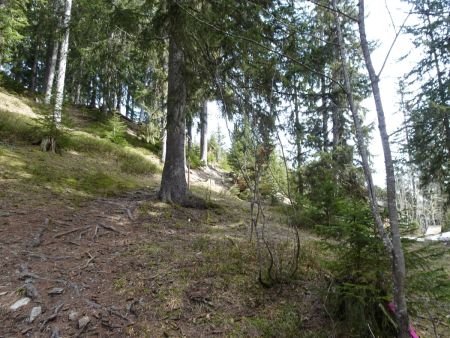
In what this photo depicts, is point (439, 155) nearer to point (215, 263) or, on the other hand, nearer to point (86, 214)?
point (215, 263)

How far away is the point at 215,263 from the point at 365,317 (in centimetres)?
240

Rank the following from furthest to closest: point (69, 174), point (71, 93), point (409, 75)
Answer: point (71, 93)
point (409, 75)
point (69, 174)

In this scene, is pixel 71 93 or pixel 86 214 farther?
pixel 71 93

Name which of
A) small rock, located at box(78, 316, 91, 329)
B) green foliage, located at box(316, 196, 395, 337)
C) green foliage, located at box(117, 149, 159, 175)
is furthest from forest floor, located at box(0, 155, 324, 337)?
green foliage, located at box(117, 149, 159, 175)

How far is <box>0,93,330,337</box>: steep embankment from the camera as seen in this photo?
140 inches

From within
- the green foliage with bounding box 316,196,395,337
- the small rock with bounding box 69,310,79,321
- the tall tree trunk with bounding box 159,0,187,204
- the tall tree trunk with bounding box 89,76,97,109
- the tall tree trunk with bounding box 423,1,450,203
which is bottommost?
the small rock with bounding box 69,310,79,321

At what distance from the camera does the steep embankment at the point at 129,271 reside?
357 cm

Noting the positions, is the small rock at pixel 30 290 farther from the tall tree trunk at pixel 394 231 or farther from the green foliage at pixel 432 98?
the green foliage at pixel 432 98

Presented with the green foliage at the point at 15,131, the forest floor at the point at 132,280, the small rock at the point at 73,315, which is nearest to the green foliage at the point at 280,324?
Answer: the forest floor at the point at 132,280

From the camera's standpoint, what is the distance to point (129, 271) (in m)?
4.64

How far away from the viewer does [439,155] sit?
1229 cm

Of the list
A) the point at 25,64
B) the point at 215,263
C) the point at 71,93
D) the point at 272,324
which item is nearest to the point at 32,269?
the point at 215,263

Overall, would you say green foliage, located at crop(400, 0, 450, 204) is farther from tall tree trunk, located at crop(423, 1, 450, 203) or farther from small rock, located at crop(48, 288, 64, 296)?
small rock, located at crop(48, 288, 64, 296)

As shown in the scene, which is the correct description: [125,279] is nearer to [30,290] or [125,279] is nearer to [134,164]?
[30,290]
